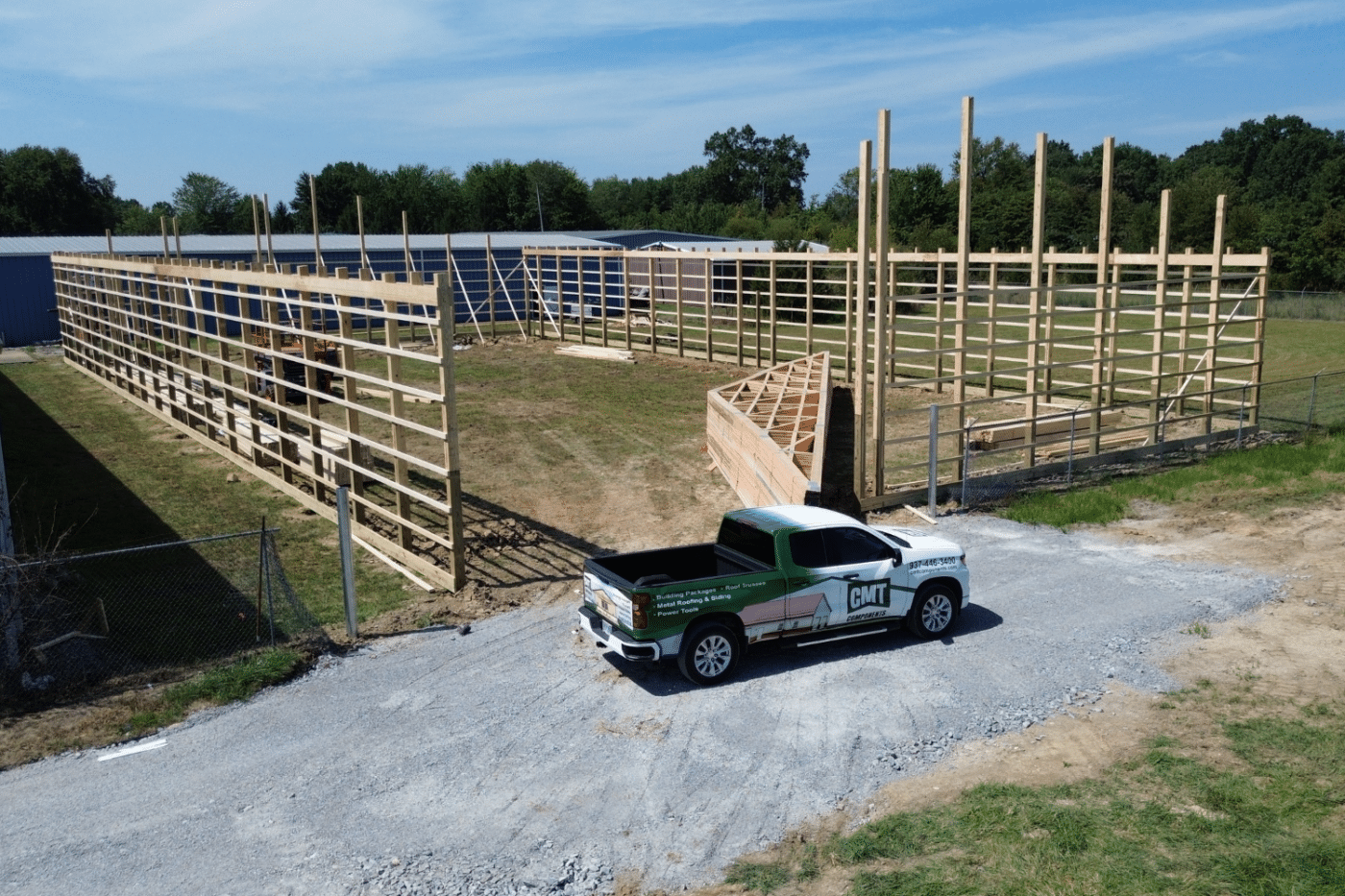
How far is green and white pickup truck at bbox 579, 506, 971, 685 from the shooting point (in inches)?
364

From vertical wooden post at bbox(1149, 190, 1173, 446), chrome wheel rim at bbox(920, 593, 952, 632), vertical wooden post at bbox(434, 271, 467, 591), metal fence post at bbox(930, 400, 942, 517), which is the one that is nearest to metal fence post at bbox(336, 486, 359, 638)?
vertical wooden post at bbox(434, 271, 467, 591)

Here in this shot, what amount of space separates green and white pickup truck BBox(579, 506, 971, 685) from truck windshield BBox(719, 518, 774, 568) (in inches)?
0.4

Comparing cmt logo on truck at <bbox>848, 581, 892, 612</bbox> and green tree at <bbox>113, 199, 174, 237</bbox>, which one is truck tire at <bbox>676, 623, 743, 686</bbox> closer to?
cmt logo on truck at <bbox>848, 581, 892, 612</bbox>

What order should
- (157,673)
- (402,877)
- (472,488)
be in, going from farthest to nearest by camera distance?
(472,488) → (157,673) → (402,877)

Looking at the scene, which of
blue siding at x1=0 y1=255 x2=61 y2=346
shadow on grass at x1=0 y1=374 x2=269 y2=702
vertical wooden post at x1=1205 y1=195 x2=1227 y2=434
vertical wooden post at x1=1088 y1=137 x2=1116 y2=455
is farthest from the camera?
blue siding at x1=0 y1=255 x2=61 y2=346

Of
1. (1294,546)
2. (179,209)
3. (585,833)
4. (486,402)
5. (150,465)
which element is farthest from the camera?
(179,209)

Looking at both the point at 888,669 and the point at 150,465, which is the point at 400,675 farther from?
the point at 150,465

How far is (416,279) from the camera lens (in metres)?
11.8

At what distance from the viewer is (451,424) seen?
37.2ft

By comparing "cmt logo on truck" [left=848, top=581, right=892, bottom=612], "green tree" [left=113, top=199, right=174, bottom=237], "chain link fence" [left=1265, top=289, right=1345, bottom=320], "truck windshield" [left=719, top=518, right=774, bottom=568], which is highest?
"green tree" [left=113, top=199, right=174, bottom=237]

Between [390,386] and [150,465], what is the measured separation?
7941 millimetres

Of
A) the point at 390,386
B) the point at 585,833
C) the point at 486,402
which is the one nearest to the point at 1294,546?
the point at 585,833

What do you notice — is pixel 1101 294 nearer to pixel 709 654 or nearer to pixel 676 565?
pixel 676 565

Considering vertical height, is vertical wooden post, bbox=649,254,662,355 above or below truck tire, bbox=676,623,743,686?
above
